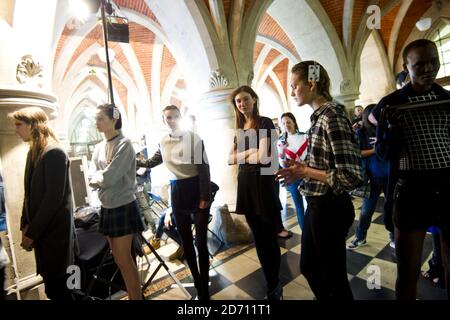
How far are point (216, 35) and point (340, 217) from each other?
3.24 m

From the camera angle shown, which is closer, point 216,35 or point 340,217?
point 340,217

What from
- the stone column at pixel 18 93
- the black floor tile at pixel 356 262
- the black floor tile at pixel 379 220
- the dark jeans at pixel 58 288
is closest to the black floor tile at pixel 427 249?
the black floor tile at pixel 356 262

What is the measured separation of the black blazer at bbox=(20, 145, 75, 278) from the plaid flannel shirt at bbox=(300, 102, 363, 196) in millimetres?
1709

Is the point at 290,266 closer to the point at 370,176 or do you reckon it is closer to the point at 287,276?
the point at 287,276

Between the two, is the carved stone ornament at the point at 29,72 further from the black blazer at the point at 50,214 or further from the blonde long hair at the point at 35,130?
the black blazer at the point at 50,214

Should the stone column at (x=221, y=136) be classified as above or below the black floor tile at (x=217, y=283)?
above

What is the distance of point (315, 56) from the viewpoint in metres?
5.45

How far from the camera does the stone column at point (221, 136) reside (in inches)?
132

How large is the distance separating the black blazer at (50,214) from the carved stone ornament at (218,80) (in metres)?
2.29

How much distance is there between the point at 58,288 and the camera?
1631 mm

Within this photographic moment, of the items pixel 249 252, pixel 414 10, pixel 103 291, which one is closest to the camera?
pixel 103 291
